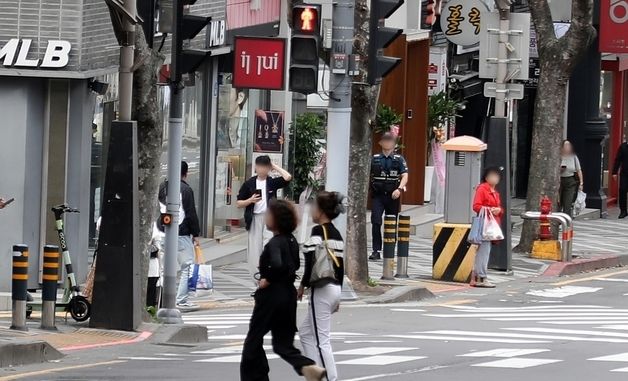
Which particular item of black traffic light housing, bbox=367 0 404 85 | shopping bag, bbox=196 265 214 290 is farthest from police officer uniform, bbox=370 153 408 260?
shopping bag, bbox=196 265 214 290

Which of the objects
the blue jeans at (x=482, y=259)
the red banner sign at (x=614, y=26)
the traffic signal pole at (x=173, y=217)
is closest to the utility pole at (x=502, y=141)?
the blue jeans at (x=482, y=259)

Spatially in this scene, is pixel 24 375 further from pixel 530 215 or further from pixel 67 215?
pixel 530 215

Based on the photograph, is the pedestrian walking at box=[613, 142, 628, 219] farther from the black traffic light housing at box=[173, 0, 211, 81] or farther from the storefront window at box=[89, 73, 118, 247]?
the black traffic light housing at box=[173, 0, 211, 81]

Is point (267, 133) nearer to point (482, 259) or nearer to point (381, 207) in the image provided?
point (381, 207)

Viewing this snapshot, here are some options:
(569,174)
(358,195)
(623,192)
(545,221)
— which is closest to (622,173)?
(623,192)

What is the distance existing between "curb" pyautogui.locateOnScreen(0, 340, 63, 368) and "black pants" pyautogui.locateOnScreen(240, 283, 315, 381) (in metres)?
2.83

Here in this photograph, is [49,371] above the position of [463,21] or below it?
below

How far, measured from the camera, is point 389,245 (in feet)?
73.0

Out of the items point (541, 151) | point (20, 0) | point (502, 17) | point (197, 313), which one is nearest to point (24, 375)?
point (197, 313)

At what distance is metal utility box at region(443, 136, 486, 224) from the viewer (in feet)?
75.9

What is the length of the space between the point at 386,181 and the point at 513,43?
296cm

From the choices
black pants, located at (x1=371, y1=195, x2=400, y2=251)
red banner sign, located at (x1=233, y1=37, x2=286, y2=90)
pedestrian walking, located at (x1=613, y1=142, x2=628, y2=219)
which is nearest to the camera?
red banner sign, located at (x1=233, y1=37, x2=286, y2=90)

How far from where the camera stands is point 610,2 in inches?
1335

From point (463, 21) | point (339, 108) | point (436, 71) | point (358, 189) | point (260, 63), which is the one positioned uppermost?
point (463, 21)
